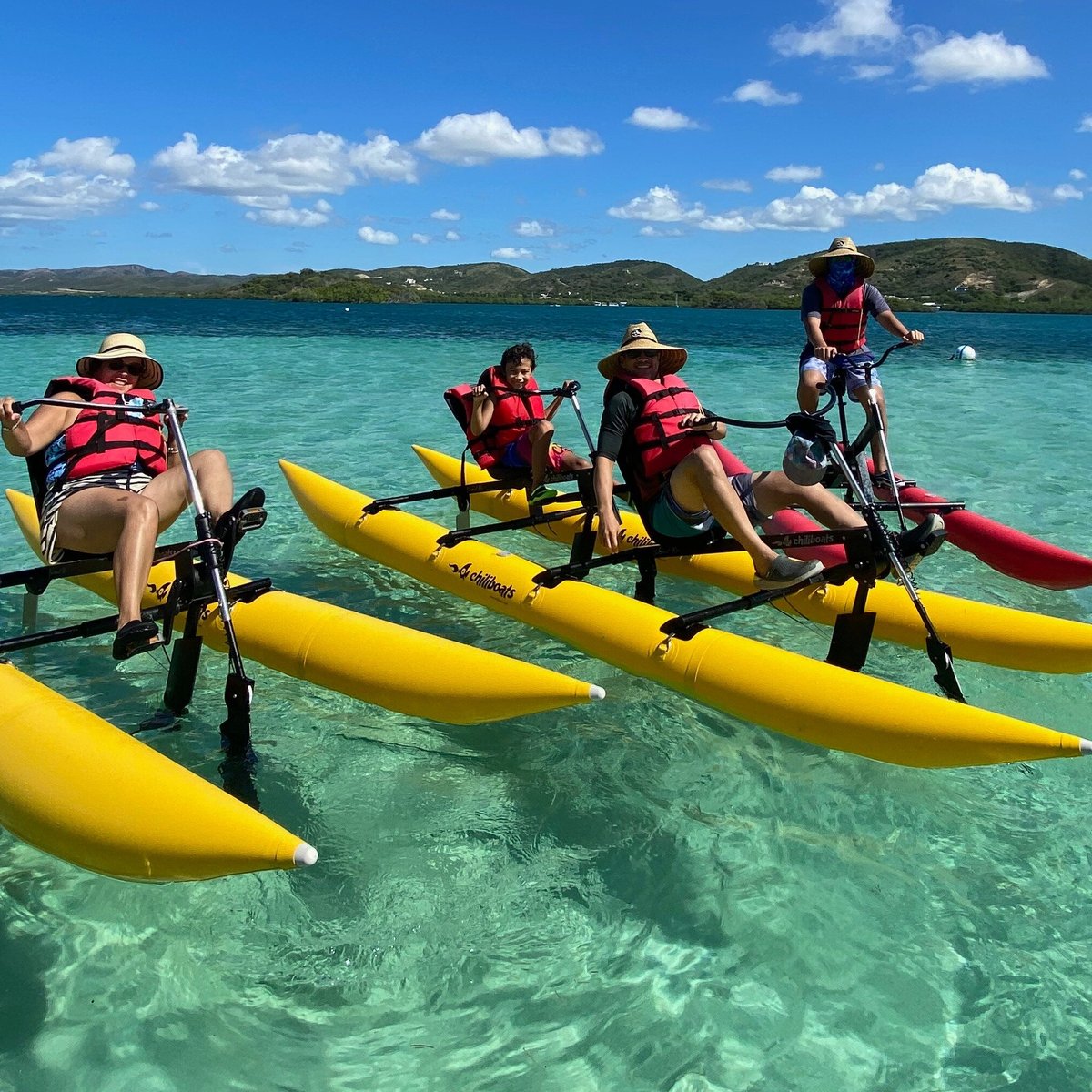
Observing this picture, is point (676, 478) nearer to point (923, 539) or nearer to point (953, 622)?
point (923, 539)

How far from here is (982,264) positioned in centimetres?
11356

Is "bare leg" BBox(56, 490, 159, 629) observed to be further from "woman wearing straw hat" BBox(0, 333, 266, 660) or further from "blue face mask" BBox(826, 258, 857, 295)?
"blue face mask" BBox(826, 258, 857, 295)

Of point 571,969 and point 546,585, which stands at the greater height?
point 546,585

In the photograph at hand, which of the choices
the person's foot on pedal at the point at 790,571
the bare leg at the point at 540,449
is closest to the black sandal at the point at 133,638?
the person's foot on pedal at the point at 790,571

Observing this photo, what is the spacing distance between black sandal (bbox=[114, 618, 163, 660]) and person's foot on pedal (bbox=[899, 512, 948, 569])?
3094 mm

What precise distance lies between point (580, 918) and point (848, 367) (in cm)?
455

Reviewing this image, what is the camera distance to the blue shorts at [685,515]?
15.0 feet

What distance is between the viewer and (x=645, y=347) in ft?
15.8

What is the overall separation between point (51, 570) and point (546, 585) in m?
2.32

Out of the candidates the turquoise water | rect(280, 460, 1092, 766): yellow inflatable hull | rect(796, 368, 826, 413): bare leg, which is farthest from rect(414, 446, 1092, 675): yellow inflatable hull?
rect(796, 368, 826, 413): bare leg

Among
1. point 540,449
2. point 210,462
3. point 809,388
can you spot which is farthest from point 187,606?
point 809,388

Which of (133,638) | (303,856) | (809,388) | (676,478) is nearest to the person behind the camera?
(303,856)

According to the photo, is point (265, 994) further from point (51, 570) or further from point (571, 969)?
point (51, 570)

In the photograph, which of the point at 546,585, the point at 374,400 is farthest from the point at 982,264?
the point at 546,585
